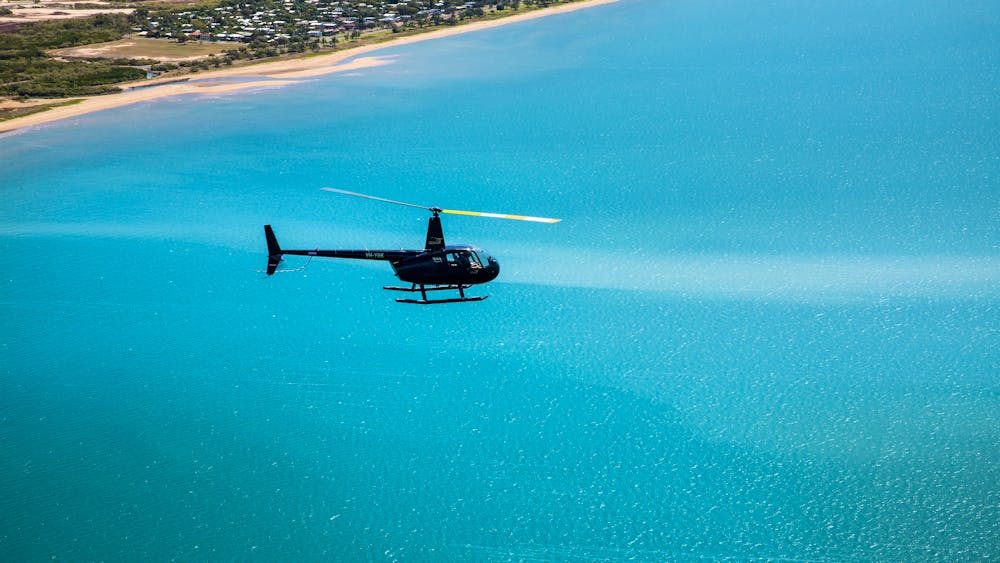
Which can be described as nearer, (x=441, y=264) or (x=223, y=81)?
(x=441, y=264)

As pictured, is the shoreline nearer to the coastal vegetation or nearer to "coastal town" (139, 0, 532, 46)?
the coastal vegetation

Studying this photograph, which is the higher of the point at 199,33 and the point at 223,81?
the point at 199,33

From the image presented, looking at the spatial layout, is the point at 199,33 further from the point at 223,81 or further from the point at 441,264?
the point at 441,264

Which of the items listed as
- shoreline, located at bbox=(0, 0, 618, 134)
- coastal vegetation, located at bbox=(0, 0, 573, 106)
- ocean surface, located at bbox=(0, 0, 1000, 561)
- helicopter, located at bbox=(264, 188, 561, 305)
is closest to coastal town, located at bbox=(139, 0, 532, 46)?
coastal vegetation, located at bbox=(0, 0, 573, 106)

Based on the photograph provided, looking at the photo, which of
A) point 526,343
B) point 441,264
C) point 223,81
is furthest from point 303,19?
point 441,264

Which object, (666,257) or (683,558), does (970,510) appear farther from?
(666,257)

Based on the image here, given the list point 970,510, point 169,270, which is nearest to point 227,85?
point 169,270

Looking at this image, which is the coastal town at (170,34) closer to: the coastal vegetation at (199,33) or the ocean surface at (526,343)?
the coastal vegetation at (199,33)
